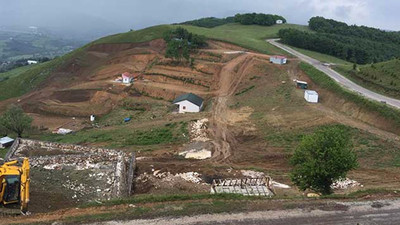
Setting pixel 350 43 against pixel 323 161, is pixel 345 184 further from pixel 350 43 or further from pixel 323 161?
pixel 350 43

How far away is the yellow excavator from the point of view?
1571cm

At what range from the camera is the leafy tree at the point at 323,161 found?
18016 mm

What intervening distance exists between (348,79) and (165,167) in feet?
103

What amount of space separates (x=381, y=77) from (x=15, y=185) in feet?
139

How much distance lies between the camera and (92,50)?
79.9 m

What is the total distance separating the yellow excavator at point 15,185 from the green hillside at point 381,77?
→ 3747 cm

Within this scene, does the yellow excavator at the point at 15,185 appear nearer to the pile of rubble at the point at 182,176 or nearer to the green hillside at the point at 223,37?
the pile of rubble at the point at 182,176

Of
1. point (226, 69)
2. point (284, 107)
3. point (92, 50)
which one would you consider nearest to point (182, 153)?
point (284, 107)

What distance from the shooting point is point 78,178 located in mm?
21594

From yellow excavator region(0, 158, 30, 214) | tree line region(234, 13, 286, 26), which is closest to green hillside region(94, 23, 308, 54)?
tree line region(234, 13, 286, 26)

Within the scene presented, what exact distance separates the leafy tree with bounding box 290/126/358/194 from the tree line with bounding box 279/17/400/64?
59.2 meters

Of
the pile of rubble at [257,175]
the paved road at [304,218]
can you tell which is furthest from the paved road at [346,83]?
the paved road at [304,218]

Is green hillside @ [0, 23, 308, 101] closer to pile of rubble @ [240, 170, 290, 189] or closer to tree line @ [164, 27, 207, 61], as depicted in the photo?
tree line @ [164, 27, 207, 61]

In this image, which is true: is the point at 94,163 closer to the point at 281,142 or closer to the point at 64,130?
the point at 281,142
